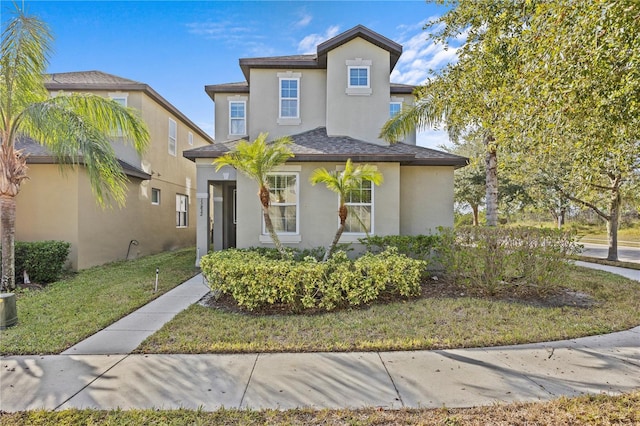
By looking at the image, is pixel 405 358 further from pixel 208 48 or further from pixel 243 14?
pixel 208 48

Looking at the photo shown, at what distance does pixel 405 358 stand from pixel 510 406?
1.39 m

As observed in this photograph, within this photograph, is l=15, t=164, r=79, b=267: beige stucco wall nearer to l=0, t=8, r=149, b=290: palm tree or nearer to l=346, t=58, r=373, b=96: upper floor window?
l=0, t=8, r=149, b=290: palm tree

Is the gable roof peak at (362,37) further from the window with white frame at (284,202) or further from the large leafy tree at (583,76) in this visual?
the large leafy tree at (583,76)

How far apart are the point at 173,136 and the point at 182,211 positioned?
4.29m

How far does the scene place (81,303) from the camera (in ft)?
23.1

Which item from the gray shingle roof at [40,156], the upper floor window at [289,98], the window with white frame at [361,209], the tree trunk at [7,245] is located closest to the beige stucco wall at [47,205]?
the gray shingle roof at [40,156]

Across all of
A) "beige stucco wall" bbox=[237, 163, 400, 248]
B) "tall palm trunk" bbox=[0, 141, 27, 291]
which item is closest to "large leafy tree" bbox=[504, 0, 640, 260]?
"beige stucco wall" bbox=[237, 163, 400, 248]

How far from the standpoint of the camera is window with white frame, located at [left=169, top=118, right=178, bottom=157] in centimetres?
1602

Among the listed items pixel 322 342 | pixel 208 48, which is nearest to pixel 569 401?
pixel 322 342

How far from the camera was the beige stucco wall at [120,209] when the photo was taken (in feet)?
33.6

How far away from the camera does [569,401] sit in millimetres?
3459

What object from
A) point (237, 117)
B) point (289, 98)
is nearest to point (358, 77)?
point (289, 98)

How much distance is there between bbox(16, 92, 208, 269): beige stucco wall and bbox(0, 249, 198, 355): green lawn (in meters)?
1.18

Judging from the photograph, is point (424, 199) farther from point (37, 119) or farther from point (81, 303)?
point (37, 119)
